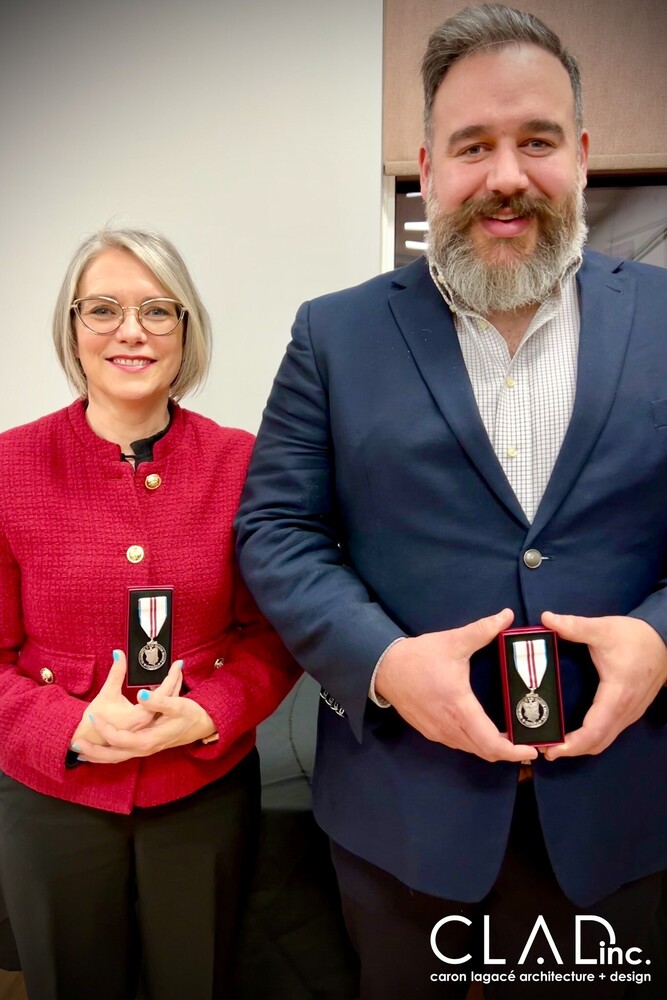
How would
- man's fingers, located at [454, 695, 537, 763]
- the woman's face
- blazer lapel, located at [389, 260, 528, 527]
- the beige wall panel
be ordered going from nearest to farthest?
man's fingers, located at [454, 695, 537, 763], blazer lapel, located at [389, 260, 528, 527], the woman's face, the beige wall panel

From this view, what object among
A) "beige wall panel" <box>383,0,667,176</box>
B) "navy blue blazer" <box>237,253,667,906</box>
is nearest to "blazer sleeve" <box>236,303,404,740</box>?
"navy blue blazer" <box>237,253,667,906</box>

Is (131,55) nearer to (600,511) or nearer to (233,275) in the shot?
(233,275)

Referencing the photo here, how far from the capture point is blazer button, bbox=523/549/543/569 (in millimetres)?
965

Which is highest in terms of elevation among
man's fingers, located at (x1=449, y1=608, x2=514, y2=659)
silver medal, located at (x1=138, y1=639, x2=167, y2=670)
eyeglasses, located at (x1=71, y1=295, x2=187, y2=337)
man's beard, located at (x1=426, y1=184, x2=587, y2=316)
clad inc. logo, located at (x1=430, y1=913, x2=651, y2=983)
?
man's beard, located at (x1=426, y1=184, x2=587, y2=316)

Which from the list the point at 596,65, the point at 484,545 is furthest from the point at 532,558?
the point at 596,65

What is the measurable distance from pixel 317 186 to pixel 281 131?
24cm

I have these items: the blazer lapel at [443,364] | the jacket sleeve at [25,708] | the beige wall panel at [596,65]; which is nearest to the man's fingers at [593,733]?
the blazer lapel at [443,364]

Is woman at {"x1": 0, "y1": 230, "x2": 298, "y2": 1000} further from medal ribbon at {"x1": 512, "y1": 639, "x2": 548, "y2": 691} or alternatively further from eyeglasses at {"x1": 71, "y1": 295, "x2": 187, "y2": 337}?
medal ribbon at {"x1": 512, "y1": 639, "x2": 548, "y2": 691}

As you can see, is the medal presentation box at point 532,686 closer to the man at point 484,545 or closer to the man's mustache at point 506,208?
the man at point 484,545

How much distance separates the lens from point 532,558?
96 centimetres

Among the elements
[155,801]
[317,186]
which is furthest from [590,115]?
[155,801]

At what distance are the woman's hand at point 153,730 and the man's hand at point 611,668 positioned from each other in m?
0.58

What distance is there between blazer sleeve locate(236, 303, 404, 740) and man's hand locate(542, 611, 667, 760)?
0.26 metres

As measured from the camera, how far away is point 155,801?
1152 millimetres
